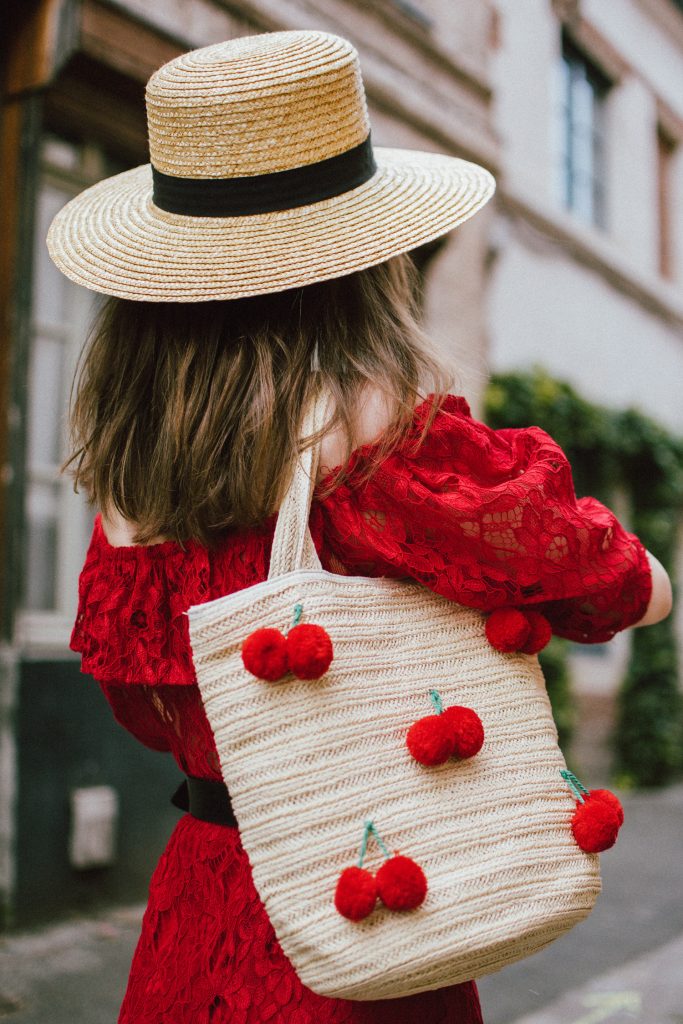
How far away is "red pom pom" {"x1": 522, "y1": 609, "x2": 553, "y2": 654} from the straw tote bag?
7cm

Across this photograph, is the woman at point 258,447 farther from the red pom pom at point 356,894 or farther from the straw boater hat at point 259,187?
the red pom pom at point 356,894

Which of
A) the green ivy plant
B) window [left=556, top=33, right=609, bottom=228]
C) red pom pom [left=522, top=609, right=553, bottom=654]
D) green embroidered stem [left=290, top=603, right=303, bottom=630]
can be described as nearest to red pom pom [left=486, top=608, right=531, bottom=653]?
red pom pom [left=522, top=609, right=553, bottom=654]

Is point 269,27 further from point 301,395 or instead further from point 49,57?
point 301,395

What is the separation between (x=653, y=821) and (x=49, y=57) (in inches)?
227

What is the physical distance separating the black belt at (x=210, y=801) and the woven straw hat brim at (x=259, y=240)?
62 cm

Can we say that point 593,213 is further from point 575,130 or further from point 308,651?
point 308,651

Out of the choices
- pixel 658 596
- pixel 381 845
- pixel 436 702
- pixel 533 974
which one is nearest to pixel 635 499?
pixel 533 974

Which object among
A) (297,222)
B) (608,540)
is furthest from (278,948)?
(297,222)

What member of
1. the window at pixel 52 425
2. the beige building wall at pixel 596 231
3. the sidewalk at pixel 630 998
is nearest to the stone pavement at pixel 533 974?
the sidewalk at pixel 630 998

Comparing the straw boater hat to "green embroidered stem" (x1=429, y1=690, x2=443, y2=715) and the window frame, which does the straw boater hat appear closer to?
"green embroidered stem" (x1=429, y1=690, x2=443, y2=715)

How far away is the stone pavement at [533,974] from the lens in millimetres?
3074

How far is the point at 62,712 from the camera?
378cm

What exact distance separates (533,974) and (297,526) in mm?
3109

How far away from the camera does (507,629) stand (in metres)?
1.15
